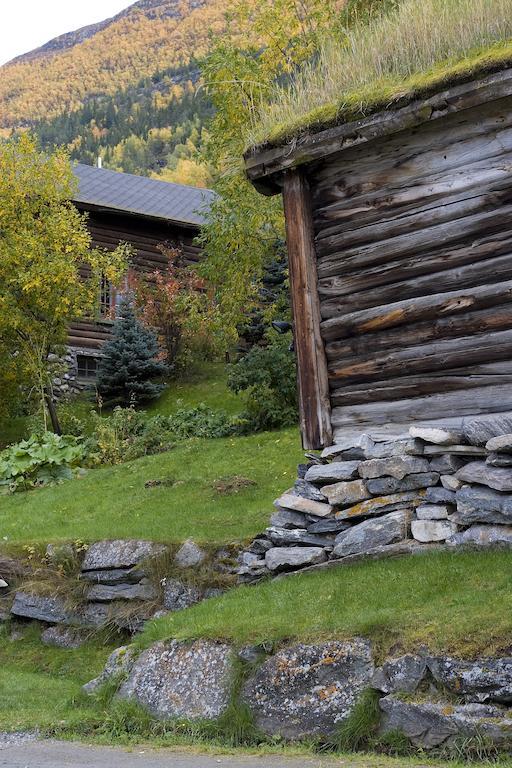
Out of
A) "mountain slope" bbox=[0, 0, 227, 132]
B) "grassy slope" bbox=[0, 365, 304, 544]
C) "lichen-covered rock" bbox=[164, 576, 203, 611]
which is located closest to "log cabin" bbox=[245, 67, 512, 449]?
"lichen-covered rock" bbox=[164, 576, 203, 611]

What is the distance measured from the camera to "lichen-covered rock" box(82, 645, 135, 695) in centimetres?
764

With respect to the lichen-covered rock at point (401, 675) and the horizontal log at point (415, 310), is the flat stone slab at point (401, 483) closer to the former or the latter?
the horizontal log at point (415, 310)

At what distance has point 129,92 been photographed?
436ft

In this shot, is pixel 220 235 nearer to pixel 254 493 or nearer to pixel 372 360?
pixel 254 493

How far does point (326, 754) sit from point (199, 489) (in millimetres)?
7245

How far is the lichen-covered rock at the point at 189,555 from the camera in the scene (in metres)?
9.85

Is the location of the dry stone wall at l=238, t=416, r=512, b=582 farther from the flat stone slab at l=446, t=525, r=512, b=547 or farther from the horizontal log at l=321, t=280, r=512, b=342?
the horizontal log at l=321, t=280, r=512, b=342

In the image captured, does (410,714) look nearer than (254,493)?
Yes

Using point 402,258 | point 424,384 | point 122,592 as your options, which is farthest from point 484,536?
point 122,592

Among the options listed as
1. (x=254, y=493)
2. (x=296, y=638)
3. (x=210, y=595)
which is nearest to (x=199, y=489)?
(x=254, y=493)

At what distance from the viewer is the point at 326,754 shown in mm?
5906

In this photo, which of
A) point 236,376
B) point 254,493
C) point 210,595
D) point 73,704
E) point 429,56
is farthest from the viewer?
point 236,376

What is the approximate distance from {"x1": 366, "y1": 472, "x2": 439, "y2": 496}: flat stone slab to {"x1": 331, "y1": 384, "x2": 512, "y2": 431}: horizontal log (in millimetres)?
585

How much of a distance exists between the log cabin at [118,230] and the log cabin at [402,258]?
17.4 metres
